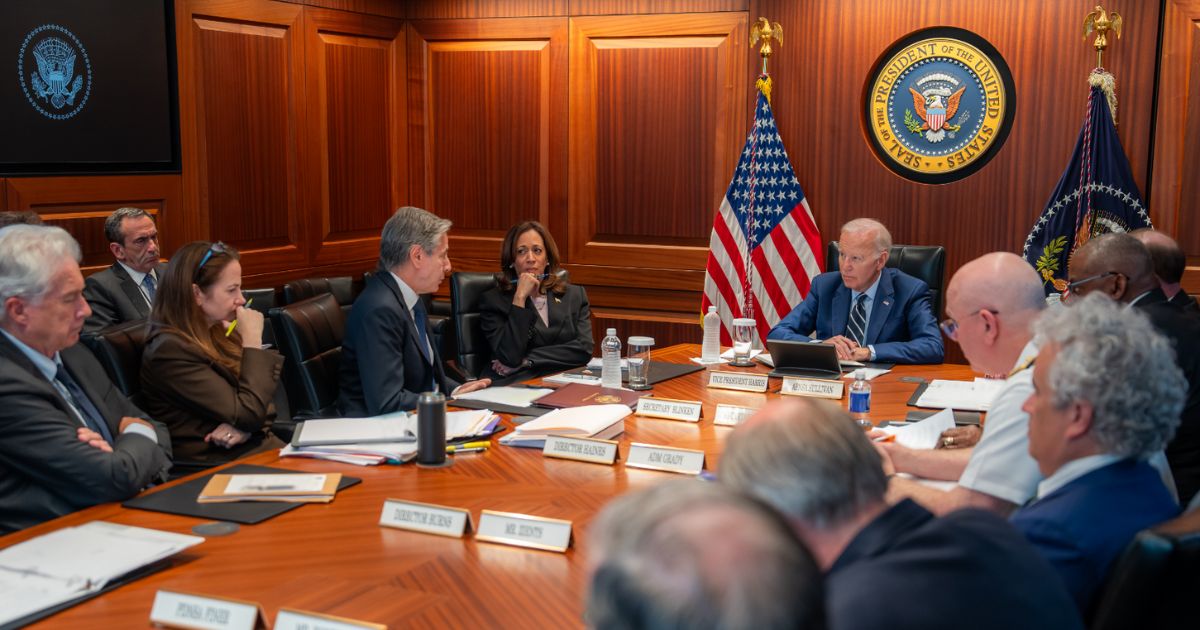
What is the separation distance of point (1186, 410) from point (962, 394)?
0.69m

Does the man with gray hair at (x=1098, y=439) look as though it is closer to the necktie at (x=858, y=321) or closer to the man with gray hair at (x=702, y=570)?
the man with gray hair at (x=702, y=570)

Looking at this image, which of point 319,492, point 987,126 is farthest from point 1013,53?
point 319,492

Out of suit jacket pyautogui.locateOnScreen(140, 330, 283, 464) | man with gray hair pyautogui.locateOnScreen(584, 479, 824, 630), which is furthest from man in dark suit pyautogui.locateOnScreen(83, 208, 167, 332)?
man with gray hair pyautogui.locateOnScreen(584, 479, 824, 630)

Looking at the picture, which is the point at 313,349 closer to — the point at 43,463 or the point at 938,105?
the point at 43,463

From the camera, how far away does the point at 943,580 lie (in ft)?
4.17

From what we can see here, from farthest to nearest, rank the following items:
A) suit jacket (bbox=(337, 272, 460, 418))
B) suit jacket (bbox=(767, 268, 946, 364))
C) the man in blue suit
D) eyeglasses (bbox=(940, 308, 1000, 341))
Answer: the man in blue suit < suit jacket (bbox=(767, 268, 946, 364)) < suit jacket (bbox=(337, 272, 460, 418)) < eyeglasses (bbox=(940, 308, 1000, 341))

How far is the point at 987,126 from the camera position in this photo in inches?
220

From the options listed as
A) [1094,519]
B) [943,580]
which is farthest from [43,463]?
[1094,519]

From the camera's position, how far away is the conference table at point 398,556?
1817 mm

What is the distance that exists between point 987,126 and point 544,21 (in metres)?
2.55

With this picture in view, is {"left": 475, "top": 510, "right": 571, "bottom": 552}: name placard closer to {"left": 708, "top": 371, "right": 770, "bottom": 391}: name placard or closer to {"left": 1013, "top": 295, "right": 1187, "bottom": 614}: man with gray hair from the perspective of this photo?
{"left": 1013, "top": 295, "right": 1187, "bottom": 614}: man with gray hair

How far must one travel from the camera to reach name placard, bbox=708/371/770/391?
3652 mm

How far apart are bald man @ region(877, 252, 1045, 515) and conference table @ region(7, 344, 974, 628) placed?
0.54 metres

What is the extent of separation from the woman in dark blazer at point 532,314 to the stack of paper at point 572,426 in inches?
51.5
